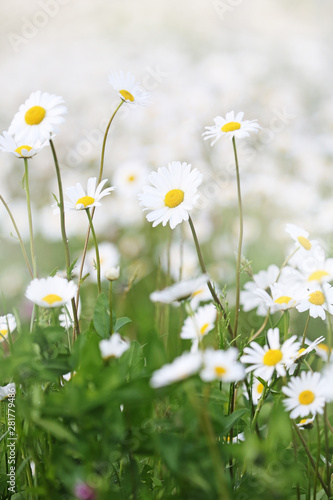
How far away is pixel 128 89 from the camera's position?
0.56 m

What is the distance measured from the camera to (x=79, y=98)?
7.92 ft

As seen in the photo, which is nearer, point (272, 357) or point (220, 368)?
point (220, 368)

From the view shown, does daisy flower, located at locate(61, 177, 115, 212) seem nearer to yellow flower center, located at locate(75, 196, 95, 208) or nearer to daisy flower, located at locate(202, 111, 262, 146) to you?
yellow flower center, located at locate(75, 196, 95, 208)

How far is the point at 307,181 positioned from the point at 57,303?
1.43 metres

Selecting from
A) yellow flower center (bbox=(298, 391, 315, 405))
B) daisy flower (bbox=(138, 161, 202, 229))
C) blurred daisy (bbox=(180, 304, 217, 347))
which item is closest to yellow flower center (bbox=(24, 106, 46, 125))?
daisy flower (bbox=(138, 161, 202, 229))

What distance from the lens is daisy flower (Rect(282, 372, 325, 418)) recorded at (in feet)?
1.39

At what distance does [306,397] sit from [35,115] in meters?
0.33

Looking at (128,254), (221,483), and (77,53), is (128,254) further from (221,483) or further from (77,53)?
(77,53)

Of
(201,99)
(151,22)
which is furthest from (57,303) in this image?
(151,22)

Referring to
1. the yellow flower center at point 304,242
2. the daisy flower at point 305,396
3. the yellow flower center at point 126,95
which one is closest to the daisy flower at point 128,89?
the yellow flower center at point 126,95

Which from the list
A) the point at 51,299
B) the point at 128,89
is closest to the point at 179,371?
the point at 51,299

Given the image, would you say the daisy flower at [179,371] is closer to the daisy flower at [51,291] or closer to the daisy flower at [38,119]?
the daisy flower at [51,291]

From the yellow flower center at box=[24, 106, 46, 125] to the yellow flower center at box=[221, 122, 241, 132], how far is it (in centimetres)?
18

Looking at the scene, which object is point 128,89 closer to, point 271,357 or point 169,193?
point 169,193
